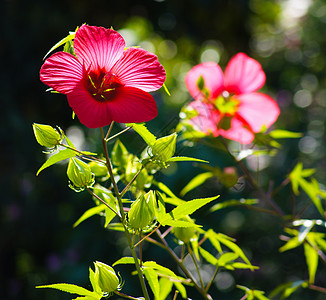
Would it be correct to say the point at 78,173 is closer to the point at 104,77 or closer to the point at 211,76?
the point at 104,77

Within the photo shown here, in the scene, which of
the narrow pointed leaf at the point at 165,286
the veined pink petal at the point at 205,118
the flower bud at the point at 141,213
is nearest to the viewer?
the flower bud at the point at 141,213

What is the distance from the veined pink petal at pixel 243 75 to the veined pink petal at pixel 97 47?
0.28m

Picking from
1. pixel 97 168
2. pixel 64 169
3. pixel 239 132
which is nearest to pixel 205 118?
pixel 239 132

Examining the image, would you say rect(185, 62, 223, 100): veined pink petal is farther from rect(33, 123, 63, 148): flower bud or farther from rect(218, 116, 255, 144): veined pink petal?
rect(33, 123, 63, 148): flower bud

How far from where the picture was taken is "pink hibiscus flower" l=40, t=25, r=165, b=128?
0.28 m

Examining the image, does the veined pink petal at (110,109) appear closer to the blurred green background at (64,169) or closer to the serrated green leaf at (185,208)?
the serrated green leaf at (185,208)

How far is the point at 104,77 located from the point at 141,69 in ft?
0.09

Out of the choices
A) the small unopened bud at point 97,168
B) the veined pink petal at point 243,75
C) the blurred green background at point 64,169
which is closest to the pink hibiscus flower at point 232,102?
the veined pink petal at point 243,75

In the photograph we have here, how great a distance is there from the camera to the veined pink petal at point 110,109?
28 centimetres

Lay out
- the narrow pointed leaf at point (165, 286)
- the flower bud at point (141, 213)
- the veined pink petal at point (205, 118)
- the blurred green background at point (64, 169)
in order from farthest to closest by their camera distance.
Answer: the blurred green background at point (64, 169) < the veined pink petal at point (205, 118) < the narrow pointed leaf at point (165, 286) < the flower bud at point (141, 213)

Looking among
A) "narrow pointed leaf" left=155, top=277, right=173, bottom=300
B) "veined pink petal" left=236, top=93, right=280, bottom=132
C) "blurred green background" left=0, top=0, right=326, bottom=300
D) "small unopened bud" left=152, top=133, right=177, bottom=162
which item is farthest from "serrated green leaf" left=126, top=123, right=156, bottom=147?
"blurred green background" left=0, top=0, right=326, bottom=300

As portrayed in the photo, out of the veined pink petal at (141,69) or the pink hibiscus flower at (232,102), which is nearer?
the veined pink petal at (141,69)

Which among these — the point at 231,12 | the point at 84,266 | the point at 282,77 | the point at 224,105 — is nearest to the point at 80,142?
the point at 84,266

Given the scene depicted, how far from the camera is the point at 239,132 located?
52 centimetres
